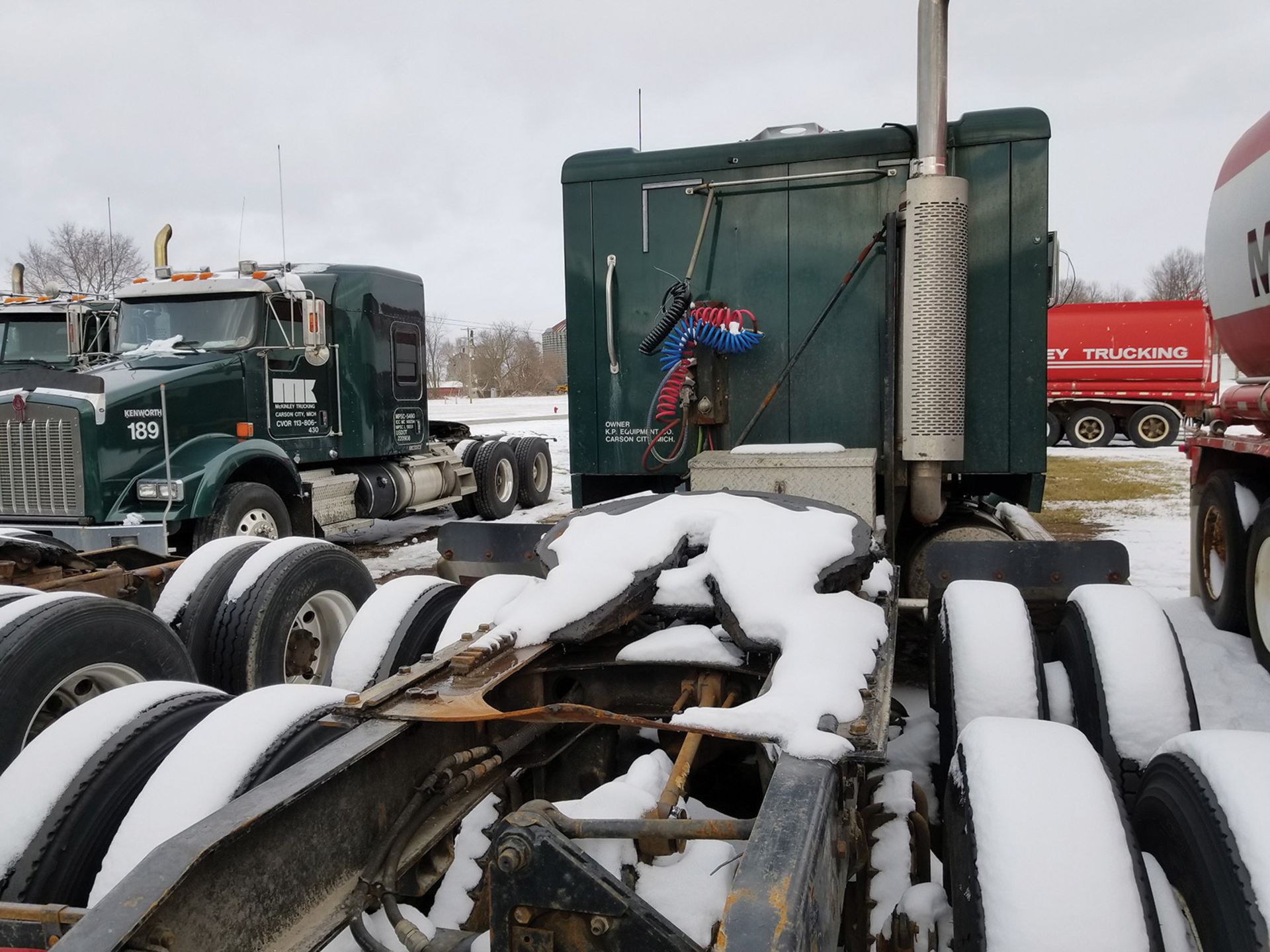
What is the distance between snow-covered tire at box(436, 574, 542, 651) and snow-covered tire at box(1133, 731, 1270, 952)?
6.10 feet

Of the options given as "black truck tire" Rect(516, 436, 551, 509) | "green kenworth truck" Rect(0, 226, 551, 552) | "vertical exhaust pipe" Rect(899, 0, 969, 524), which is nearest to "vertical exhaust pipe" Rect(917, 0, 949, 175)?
"vertical exhaust pipe" Rect(899, 0, 969, 524)

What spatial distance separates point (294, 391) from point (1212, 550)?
25.4ft

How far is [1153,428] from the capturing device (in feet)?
70.5

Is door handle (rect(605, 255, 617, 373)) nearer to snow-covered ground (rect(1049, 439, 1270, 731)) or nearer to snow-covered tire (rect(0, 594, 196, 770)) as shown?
snow-covered tire (rect(0, 594, 196, 770))

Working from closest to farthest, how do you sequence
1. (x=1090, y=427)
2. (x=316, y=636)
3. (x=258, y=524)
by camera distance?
(x=316, y=636)
(x=258, y=524)
(x=1090, y=427)

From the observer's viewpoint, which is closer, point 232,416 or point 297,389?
point 232,416

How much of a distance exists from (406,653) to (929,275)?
310 cm

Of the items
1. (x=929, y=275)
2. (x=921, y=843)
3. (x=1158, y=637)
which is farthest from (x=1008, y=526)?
(x=921, y=843)

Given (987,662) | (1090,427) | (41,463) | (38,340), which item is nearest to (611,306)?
(987,662)

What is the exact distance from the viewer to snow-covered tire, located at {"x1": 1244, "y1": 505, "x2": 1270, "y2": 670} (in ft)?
16.8

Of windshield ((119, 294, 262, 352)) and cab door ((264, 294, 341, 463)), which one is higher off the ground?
windshield ((119, 294, 262, 352))

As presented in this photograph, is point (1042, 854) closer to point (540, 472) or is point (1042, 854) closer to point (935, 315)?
point (935, 315)

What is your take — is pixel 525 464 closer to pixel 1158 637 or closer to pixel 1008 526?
pixel 1008 526

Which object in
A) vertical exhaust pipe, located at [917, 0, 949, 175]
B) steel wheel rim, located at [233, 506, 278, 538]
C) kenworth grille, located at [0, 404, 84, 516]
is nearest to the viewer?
vertical exhaust pipe, located at [917, 0, 949, 175]
